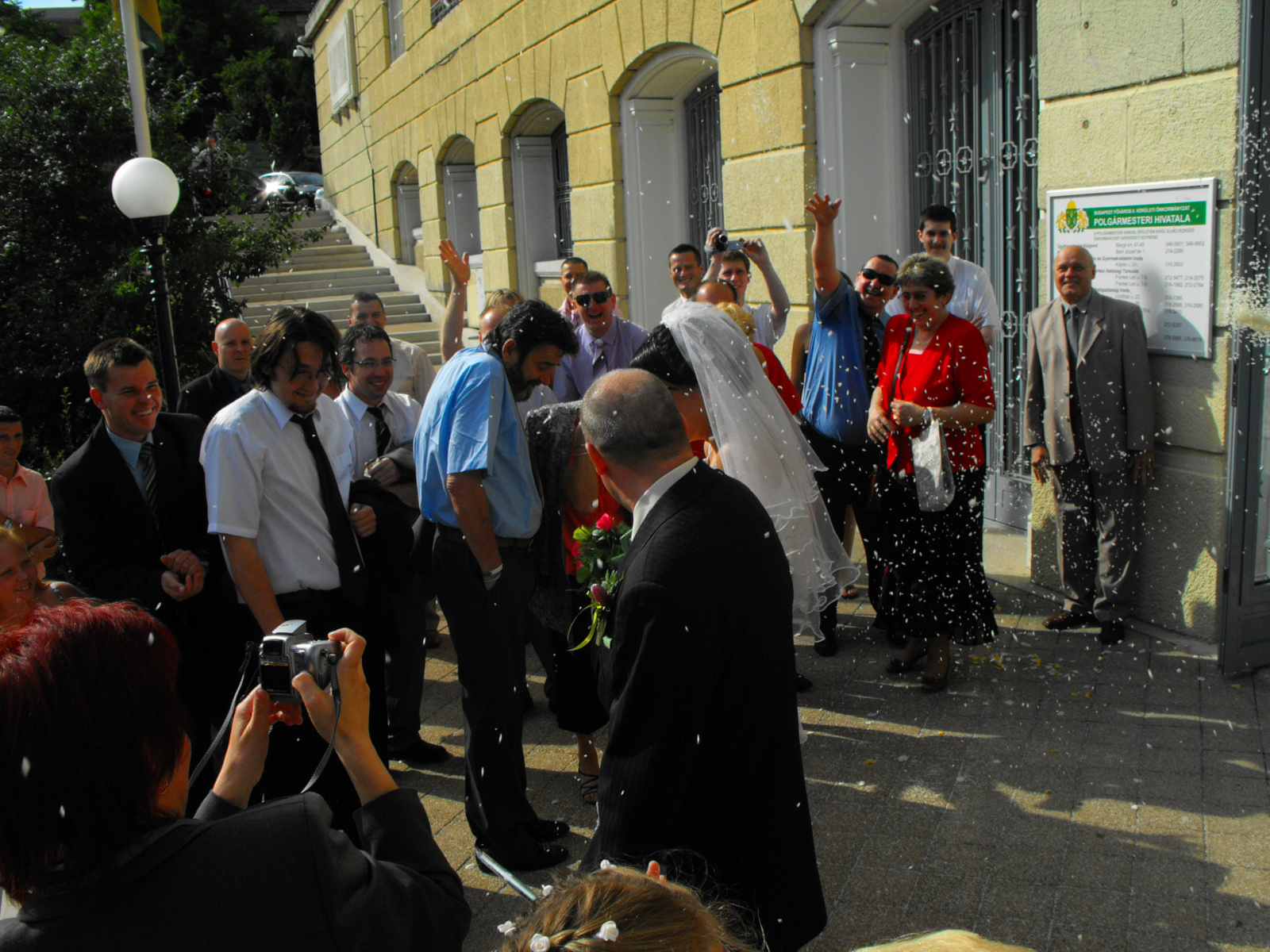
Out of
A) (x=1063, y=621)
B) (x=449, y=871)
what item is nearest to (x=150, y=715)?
(x=449, y=871)

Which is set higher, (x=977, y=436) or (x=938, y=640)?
(x=977, y=436)

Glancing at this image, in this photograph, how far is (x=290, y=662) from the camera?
1823 millimetres

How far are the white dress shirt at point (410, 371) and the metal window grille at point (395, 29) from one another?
14.8 meters

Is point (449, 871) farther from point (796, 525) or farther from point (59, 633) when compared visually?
point (796, 525)

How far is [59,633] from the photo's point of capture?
4.74 ft

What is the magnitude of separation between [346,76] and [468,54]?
1047 centimetres

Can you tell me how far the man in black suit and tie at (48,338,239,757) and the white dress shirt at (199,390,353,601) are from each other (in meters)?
0.41

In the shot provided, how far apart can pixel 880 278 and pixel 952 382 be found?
4.24ft

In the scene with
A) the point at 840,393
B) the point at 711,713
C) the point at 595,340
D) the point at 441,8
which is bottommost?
the point at 711,713

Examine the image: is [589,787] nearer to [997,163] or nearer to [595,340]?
[595,340]

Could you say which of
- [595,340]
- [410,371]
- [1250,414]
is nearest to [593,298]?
[595,340]

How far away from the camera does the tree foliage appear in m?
9.95

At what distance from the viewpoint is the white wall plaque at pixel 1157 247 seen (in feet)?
16.1

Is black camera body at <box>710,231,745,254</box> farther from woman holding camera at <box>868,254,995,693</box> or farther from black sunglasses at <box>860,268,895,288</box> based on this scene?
woman holding camera at <box>868,254,995,693</box>
